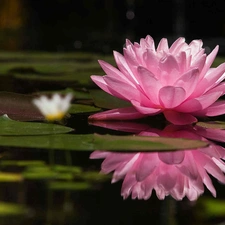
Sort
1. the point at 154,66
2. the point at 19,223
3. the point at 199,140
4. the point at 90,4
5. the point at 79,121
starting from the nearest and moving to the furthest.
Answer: the point at 19,223 → the point at 199,140 → the point at 154,66 → the point at 79,121 → the point at 90,4

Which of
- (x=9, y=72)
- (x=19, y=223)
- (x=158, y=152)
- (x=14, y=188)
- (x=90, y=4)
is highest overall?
(x=90, y=4)

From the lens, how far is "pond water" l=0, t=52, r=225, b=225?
76 centimetres

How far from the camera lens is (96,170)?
99cm

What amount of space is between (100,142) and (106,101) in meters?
0.64

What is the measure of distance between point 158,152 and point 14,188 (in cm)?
31

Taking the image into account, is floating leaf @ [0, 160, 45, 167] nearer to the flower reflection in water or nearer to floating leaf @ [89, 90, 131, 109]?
the flower reflection in water

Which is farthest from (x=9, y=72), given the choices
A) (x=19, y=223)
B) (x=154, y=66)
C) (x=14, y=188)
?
(x=19, y=223)

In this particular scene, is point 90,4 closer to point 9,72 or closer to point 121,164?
point 9,72

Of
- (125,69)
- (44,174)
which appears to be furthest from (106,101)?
(44,174)

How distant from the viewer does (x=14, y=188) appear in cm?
87

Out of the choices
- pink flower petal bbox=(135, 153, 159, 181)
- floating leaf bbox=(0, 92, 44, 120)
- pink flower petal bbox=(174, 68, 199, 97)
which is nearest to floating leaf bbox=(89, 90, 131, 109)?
floating leaf bbox=(0, 92, 44, 120)

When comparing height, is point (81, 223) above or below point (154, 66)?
below

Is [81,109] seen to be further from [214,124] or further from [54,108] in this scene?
[54,108]

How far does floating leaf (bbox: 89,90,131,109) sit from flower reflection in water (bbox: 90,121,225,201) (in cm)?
52
